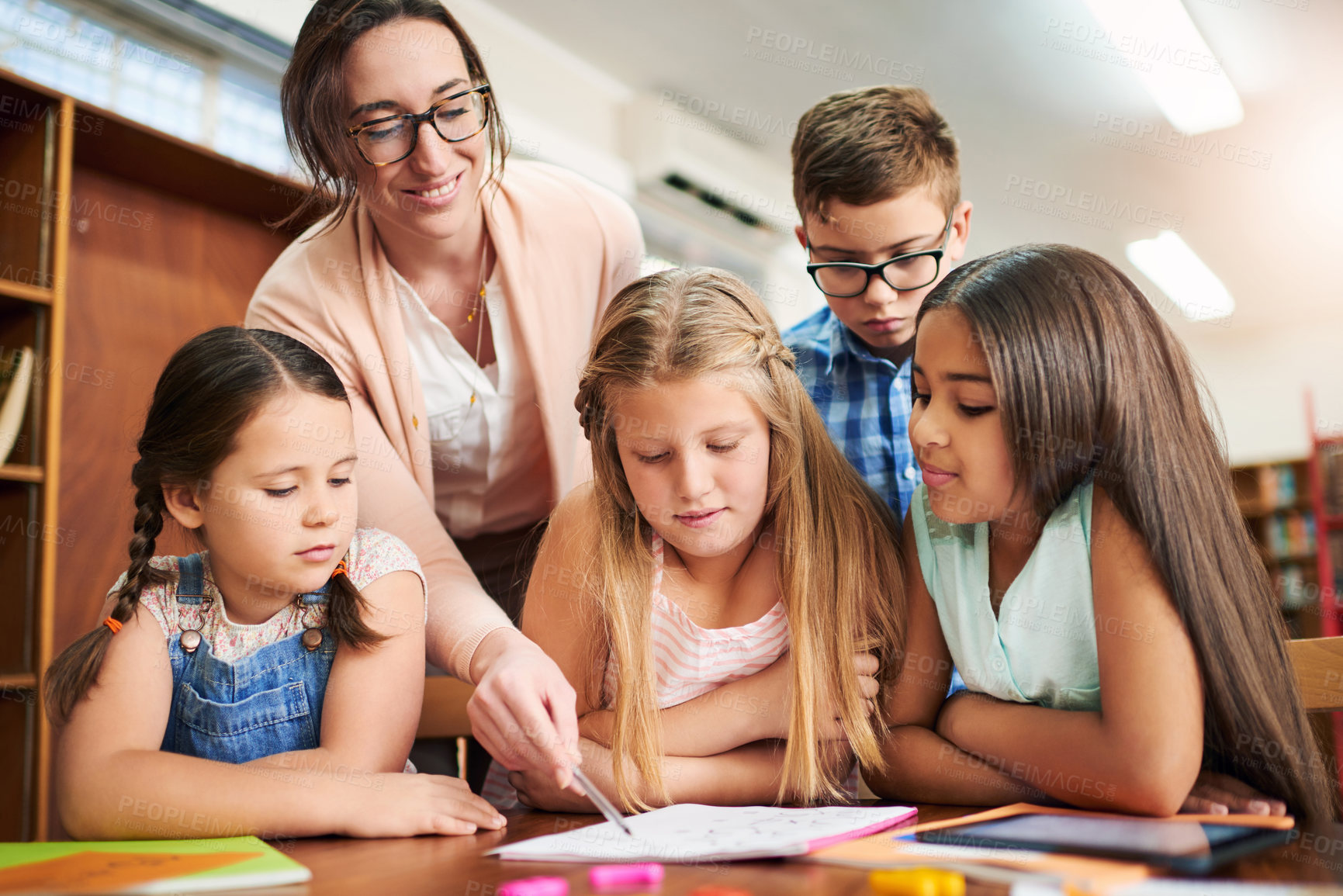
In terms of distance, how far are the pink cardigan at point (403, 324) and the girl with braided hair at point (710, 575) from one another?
18cm

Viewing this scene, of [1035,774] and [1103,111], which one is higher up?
[1103,111]

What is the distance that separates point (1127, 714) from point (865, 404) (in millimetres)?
857

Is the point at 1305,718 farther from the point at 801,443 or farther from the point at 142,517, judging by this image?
the point at 142,517

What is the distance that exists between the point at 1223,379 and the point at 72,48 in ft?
25.6

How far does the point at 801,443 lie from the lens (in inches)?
46.1

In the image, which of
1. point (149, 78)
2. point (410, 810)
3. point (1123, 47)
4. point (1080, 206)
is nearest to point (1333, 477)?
point (1080, 206)

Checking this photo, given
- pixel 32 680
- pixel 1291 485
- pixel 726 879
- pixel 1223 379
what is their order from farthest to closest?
1. pixel 1223 379
2. pixel 1291 485
3. pixel 32 680
4. pixel 726 879

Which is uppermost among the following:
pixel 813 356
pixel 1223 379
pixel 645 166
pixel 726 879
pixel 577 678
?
pixel 645 166

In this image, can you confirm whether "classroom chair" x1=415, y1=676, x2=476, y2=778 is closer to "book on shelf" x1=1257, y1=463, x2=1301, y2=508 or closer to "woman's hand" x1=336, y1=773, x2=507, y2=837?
"woman's hand" x1=336, y1=773, x2=507, y2=837

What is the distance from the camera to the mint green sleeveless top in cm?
95

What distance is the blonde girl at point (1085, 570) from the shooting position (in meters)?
0.86

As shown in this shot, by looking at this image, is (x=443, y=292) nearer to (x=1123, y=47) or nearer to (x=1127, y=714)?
(x=1127, y=714)

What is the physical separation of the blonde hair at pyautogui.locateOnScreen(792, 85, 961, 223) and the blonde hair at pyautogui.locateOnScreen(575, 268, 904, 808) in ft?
1.17

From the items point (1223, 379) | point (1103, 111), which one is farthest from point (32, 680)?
point (1223, 379)
